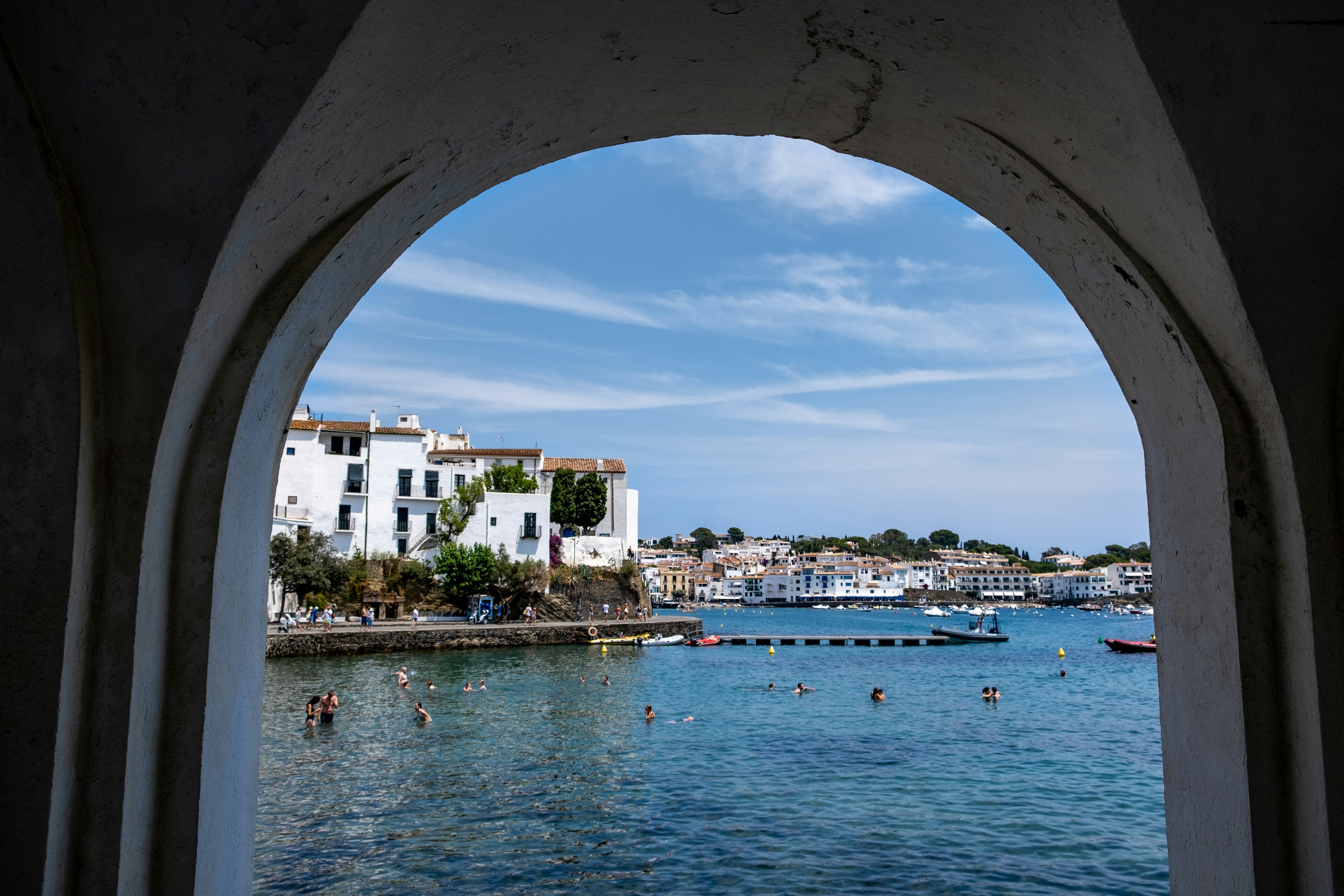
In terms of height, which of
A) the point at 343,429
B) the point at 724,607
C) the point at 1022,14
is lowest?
the point at 724,607

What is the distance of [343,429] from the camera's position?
49.5 metres

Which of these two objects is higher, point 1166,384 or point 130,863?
point 1166,384

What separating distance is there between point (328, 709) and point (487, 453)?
4014cm

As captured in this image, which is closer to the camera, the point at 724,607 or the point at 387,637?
the point at 387,637

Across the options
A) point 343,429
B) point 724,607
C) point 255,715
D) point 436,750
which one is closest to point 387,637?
point 343,429

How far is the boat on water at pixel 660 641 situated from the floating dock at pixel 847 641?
3110mm

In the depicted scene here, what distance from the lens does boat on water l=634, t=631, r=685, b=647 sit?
47.9 metres

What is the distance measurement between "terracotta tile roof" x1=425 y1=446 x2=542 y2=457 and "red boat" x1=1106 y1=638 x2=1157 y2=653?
124 feet

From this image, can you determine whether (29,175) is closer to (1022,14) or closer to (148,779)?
(148,779)

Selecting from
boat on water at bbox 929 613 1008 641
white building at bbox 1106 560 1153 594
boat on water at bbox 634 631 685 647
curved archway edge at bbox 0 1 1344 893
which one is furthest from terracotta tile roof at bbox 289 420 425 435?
white building at bbox 1106 560 1153 594

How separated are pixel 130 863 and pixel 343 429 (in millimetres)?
50160

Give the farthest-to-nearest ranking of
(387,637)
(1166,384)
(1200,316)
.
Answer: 1. (387,637)
2. (1166,384)
3. (1200,316)

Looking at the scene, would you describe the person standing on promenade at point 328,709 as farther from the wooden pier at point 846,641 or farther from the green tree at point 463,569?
the wooden pier at point 846,641

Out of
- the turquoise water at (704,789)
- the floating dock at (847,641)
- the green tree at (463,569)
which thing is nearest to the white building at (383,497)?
the green tree at (463,569)
